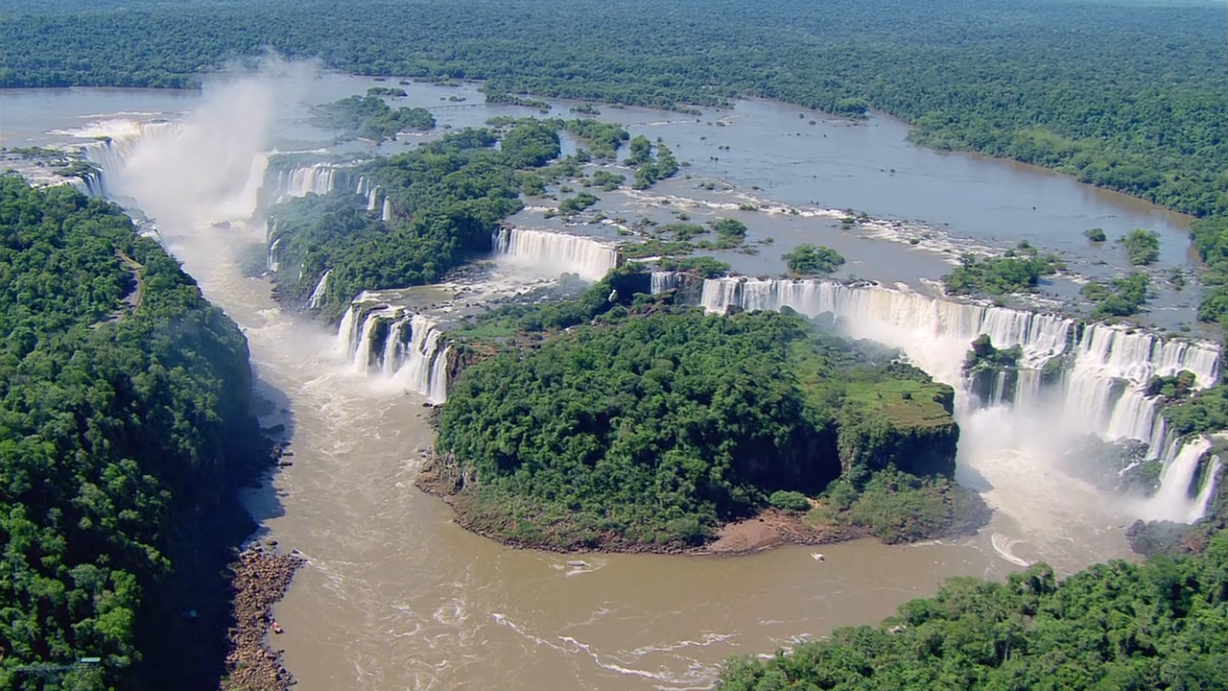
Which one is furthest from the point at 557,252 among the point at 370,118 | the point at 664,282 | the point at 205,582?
the point at 370,118

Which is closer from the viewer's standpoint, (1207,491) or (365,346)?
(1207,491)

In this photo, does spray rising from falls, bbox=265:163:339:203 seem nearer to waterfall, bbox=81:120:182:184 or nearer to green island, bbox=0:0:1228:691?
green island, bbox=0:0:1228:691

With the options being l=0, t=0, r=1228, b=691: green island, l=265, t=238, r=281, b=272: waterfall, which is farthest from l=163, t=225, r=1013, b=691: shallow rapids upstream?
l=265, t=238, r=281, b=272: waterfall

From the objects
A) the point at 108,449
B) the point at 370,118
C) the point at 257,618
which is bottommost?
the point at 257,618

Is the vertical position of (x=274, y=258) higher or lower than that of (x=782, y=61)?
lower

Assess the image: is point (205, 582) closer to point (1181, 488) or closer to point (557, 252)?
point (557, 252)

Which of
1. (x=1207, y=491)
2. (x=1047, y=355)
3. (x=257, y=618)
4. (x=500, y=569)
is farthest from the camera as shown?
(x=1047, y=355)
